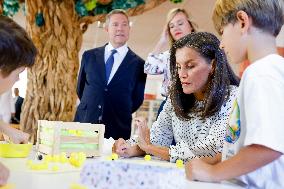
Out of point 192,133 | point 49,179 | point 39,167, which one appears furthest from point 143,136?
point 49,179

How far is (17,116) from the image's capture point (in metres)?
5.62

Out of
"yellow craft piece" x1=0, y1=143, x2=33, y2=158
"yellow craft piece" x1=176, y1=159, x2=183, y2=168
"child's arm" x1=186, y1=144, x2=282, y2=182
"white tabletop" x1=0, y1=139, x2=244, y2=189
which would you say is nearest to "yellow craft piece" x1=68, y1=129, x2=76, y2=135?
"yellow craft piece" x1=0, y1=143, x2=33, y2=158

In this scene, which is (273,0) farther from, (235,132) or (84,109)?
(84,109)

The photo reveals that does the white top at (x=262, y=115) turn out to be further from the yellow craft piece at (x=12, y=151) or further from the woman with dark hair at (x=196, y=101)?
the yellow craft piece at (x=12, y=151)

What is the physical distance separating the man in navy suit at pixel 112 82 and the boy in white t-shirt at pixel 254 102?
168 cm

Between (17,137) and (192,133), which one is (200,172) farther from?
(17,137)

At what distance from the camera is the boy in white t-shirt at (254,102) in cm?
83

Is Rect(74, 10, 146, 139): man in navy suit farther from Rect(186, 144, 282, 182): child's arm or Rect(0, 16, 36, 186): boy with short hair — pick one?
Rect(186, 144, 282, 182): child's arm

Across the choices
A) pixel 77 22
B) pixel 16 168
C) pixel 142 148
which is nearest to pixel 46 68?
pixel 77 22

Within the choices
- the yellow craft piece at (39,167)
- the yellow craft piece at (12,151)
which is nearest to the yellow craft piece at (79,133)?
the yellow craft piece at (12,151)

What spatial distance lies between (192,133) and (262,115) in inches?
28.6

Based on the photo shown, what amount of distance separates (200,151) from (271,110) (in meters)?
0.59

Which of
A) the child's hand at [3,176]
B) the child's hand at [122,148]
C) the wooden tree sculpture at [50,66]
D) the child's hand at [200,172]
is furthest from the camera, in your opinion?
the wooden tree sculpture at [50,66]

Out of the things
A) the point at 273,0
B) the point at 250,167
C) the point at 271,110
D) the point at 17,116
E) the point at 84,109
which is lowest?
the point at 17,116
